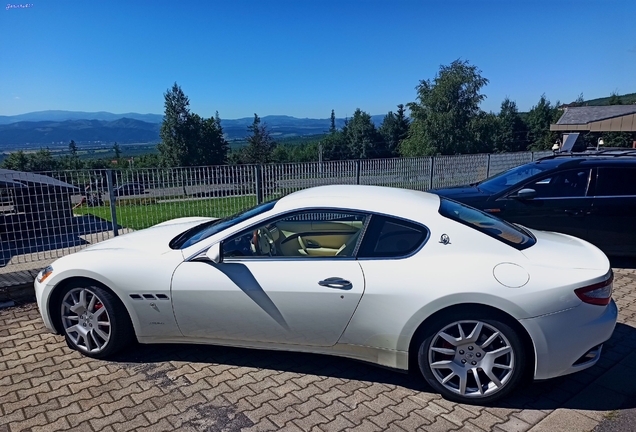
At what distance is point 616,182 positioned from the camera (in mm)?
5609

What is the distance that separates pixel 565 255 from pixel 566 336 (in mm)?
613

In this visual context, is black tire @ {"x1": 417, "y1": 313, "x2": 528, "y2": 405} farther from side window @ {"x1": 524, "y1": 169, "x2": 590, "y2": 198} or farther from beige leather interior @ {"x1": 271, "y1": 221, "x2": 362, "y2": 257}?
side window @ {"x1": 524, "y1": 169, "x2": 590, "y2": 198}

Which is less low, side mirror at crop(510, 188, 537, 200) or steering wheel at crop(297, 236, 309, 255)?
side mirror at crop(510, 188, 537, 200)

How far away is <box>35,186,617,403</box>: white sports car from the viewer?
2617 millimetres

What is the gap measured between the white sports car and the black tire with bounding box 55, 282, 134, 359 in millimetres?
11

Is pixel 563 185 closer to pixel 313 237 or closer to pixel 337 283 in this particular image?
pixel 313 237

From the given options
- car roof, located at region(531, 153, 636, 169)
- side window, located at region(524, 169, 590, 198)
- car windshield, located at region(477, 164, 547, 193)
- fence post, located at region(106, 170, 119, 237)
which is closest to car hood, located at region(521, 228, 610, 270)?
side window, located at region(524, 169, 590, 198)

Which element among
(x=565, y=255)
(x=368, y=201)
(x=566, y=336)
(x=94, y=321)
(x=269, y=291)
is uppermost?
(x=368, y=201)

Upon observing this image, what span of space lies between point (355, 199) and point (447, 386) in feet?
4.95

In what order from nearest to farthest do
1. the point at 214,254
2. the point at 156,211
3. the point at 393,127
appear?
1. the point at 214,254
2. the point at 156,211
3. the point at 393,127

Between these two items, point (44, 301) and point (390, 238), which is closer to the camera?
point (390, 238)

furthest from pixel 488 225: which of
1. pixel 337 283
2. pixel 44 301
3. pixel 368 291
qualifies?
pixel 44 301

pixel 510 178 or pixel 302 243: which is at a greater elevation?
pixel 510 178

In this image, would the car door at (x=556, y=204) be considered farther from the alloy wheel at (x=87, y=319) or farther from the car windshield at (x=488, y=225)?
the alloy wheel at (x=87, y=319)
